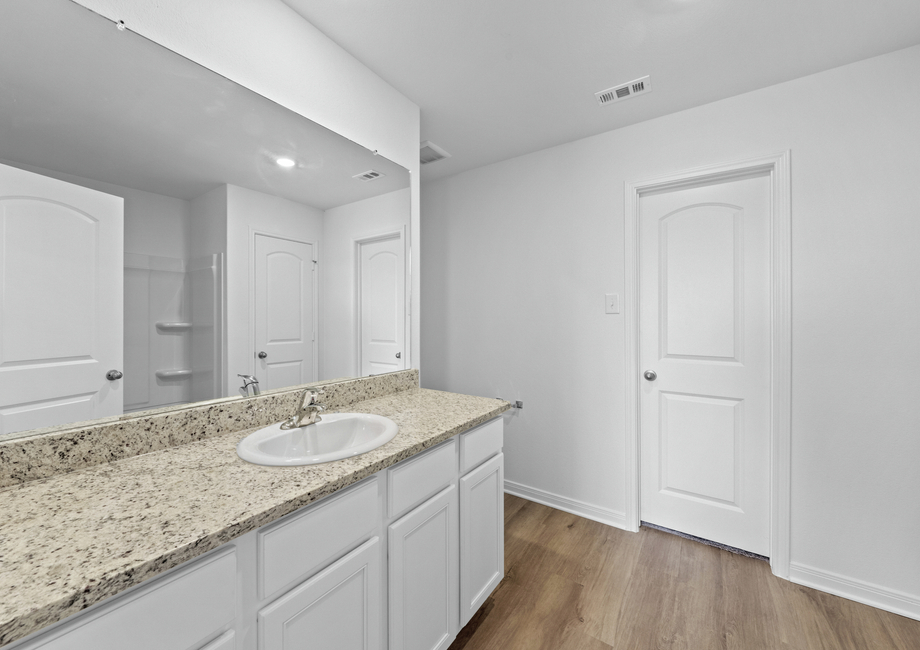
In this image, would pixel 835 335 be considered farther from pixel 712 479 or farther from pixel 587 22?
pixel 587 22

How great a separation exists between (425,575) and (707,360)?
179 cm

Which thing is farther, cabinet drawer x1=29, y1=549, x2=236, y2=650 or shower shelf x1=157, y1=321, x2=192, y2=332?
shower shelf x1=157, y1=321, x2=192, y2=332

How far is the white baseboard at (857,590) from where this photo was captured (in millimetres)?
1589

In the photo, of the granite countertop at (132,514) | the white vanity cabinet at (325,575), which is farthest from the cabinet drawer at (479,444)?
the white vanity cabinet at (325,575)

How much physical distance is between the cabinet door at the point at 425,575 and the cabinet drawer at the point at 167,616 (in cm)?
47

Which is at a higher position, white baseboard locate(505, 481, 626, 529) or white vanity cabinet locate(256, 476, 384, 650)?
white vanity cabinet locate(256, 476, 384, 650)

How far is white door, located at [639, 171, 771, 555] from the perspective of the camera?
6.40 ft

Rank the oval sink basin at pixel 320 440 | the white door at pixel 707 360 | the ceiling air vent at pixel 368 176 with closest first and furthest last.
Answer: the oval sink basin at pixel 320 440, the ceiling air vent at pixel 368 176, the white door at pixel 707 360

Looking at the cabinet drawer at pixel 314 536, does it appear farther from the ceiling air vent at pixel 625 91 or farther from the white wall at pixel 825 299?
the ceiling air vent at pixel 625 91

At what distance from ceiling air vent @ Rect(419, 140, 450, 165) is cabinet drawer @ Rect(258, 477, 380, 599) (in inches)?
83.1

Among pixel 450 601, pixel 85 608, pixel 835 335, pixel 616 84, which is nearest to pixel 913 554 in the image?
pixel 835 335

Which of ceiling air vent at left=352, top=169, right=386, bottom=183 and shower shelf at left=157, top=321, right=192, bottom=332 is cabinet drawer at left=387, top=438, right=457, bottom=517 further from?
ceiling air vent at left=352, top=169, right=386, bottom=183

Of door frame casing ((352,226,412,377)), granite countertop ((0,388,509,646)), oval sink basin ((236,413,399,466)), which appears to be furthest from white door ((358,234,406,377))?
granite countertop ((0,388,509,646))

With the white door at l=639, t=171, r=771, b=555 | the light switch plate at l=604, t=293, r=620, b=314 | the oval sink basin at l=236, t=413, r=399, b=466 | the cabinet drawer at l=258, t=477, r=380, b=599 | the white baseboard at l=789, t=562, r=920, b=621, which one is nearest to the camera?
the cabinet drawer at l=258, t=477, r=380, b=599
